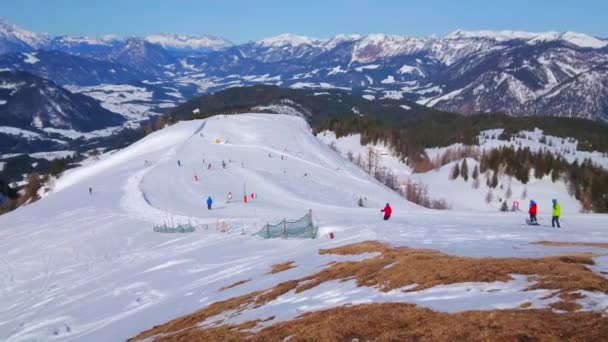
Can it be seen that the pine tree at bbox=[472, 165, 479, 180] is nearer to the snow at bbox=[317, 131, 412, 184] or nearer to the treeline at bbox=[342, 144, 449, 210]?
the treeline at bbox=[342, 144, 449, 210]

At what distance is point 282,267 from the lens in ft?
85.8

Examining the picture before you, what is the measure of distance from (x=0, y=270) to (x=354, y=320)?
31556mm

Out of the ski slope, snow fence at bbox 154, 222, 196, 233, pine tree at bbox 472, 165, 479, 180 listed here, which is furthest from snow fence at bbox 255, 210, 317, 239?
pine tree at bbox 472, 165, 479, 180

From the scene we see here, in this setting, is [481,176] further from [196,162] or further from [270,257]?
[270,257]

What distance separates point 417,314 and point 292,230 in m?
24.0

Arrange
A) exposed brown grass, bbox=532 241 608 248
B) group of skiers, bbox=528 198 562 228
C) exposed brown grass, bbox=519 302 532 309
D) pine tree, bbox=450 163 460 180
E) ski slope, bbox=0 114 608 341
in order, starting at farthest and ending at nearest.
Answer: pine tree, bbox=450 163 460 180
group of skiers, bbox=528 198 562 228
exposed brown grass, bbox=532 241 608 248
ski slope, bbox=0 114 608 341
exposed brown grass, bbox=519 302 532 309

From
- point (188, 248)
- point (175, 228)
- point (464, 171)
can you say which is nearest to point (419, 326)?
point (188, 248)

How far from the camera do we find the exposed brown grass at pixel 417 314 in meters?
11.4

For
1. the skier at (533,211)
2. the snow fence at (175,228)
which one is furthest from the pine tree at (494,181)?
the snow fence at (175,228)

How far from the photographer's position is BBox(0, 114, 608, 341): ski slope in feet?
69.0

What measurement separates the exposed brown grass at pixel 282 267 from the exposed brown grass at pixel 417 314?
364 cm

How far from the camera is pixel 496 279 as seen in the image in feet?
51.8

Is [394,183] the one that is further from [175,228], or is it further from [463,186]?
[175,228]

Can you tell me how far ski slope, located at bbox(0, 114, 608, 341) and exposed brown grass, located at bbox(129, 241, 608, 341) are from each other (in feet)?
2.61
